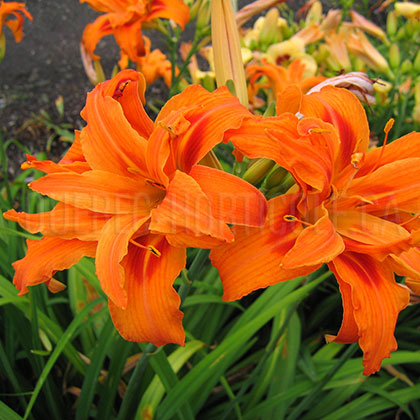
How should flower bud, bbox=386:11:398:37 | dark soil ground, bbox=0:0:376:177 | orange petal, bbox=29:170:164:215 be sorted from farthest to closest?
dark soil ground, bbox=0:0:376:177
flower bud, bbox=386:11:398:37
orange petal, bbox=29:170:164:215

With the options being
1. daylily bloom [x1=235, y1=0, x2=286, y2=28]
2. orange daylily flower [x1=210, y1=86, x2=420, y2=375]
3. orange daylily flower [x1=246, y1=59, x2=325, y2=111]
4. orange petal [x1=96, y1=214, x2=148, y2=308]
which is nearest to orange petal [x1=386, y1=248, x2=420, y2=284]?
orange daylily flower [x1=210, y1=86, x2=420, y2=375]

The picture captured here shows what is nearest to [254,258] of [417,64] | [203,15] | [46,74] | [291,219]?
[291,219]

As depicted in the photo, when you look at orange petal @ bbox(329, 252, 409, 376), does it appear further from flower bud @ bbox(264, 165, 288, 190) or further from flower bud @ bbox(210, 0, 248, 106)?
flower bud @ bbox(210, 0, 248, 106)

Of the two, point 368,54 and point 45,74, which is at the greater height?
point 45,74

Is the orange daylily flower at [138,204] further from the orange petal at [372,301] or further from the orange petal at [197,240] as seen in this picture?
the orange petal at [372,301]

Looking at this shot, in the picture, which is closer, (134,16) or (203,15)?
(134,16)

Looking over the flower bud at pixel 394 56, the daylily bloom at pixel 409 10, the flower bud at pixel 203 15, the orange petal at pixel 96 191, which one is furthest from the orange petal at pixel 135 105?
the daylily bloom at pixel 409 10

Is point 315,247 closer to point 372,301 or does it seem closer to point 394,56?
point 372,301

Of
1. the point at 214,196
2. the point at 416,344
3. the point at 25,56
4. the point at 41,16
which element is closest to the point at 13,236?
the point at 214,196
